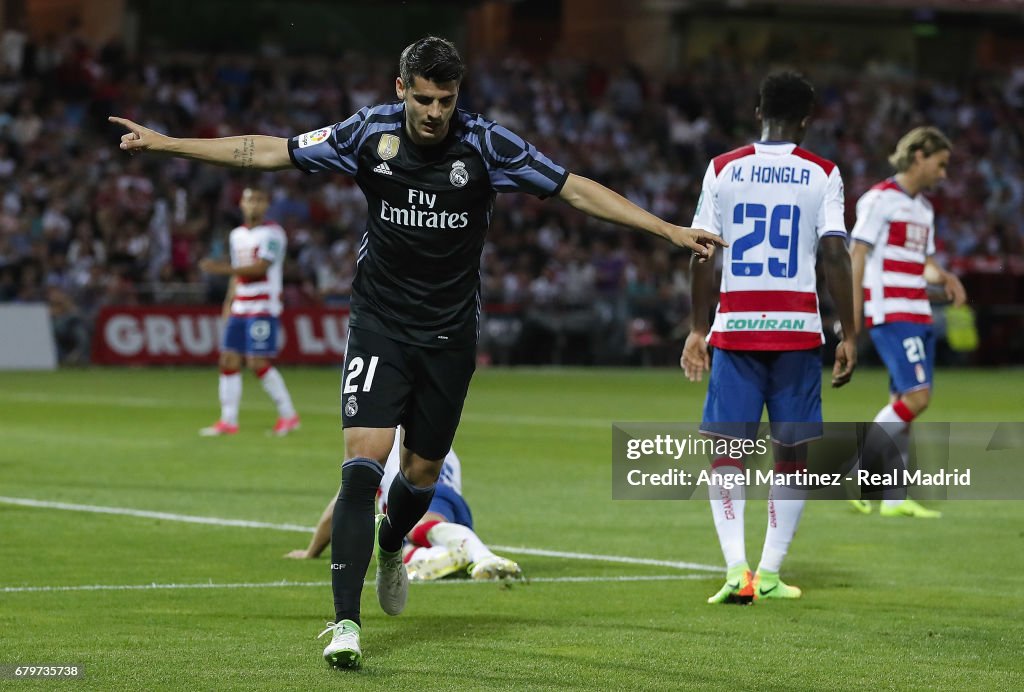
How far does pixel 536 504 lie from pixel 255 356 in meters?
5.99

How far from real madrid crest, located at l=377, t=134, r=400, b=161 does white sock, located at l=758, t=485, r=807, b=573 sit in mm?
2620

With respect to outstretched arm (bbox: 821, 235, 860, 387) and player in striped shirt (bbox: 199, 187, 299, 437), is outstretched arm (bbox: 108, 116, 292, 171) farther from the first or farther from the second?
player in striped shirt (bbox: 199, 187, 299, 437)

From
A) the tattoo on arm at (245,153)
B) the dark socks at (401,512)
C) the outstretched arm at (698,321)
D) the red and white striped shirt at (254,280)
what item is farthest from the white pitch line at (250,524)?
the red and white striped shirt at (254,280)

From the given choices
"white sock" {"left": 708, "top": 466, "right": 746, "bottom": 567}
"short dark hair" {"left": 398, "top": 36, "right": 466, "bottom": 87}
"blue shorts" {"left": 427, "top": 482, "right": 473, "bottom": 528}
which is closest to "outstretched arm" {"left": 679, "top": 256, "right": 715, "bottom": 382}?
"white sock" {"left": 708, "top": 466, "right": 746, "bottom": 567}

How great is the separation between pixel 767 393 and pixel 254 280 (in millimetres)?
9674

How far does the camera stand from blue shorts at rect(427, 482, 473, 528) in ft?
28.6

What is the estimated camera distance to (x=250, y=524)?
407 inches

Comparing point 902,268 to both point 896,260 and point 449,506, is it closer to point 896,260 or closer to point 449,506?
point 896,260

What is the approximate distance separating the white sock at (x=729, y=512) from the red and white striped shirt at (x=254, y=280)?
9383 mm

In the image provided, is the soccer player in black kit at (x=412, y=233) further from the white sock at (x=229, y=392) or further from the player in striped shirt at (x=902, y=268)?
the white sock at (x=229, y=392)

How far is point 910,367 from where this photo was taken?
38.0ft

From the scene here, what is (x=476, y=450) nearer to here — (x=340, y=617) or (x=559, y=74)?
(x=340, y=617)

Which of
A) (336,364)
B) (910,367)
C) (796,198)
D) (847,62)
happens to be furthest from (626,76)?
(796,198)

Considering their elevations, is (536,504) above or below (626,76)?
below
